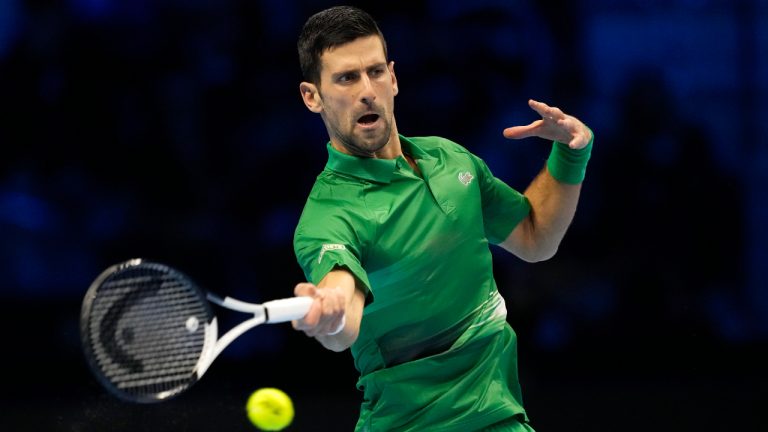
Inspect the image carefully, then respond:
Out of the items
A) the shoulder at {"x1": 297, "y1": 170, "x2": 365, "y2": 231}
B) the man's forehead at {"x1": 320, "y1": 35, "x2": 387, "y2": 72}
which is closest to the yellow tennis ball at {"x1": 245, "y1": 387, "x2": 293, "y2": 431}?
the shoulder at {"x1": 297, "y1": 170, "x2": 365, "y2": 231}

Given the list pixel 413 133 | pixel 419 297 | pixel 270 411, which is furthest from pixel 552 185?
pixel 413 133

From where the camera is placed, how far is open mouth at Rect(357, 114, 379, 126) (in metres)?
3.47

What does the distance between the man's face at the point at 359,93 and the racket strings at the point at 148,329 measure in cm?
74

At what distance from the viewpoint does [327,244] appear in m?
3.18

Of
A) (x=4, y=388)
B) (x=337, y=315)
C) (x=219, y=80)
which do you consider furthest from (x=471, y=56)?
(x=337, y=315)

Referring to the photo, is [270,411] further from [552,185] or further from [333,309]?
[333,309]

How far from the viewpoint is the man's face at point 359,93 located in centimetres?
343

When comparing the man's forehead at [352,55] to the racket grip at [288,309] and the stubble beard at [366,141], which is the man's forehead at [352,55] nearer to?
the stubble beard at [366,141]

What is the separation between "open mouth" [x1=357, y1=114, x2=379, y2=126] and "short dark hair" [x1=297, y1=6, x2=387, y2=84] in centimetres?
17

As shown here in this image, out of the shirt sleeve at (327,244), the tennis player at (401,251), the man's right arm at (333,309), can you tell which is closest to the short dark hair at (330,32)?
the tennis player at (401,251)

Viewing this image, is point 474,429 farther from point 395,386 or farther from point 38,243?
point 38,243

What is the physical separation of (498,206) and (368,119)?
0.49 m

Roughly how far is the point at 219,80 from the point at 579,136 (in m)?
2.60

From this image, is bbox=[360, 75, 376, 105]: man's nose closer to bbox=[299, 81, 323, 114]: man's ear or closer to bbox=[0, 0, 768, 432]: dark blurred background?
bbox=[299, 81, 323, 114]: man's ear
